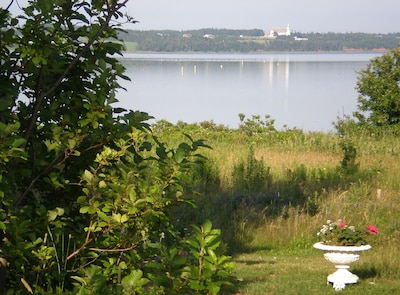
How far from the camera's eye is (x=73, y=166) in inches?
153

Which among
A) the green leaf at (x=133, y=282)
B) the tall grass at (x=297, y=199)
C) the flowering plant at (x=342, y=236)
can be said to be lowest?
the tall grass at (x=297, y=199)

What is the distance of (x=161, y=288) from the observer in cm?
316

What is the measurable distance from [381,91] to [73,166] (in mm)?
21828

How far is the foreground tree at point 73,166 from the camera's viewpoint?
3.54m

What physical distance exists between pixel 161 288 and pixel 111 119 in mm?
980

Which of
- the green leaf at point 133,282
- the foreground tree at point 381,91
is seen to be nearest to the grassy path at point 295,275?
the green leaf at point 133,282

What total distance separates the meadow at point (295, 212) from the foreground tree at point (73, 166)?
231 cm

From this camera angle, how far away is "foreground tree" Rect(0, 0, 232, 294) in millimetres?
3543

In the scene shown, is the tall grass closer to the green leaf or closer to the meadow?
A: the meadow

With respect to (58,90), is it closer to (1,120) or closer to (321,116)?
(1,120)

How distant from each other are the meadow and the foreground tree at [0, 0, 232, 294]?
2312 millimetres

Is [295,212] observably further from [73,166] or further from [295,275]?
[73,166]

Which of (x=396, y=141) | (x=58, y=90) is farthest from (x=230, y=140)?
(x=58, y=90)

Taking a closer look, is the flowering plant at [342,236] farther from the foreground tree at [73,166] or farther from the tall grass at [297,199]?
the foreground tree at [73,166]
